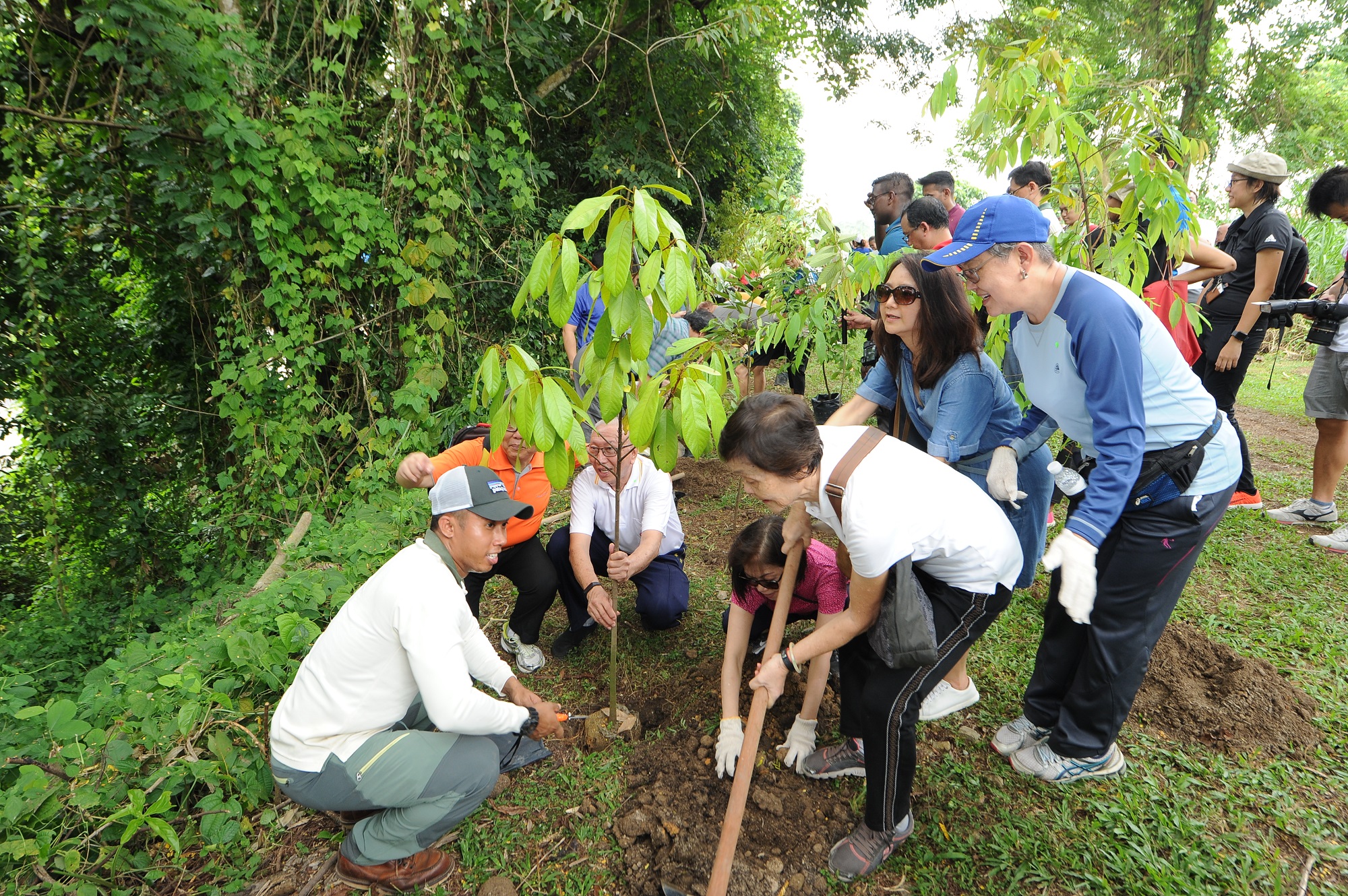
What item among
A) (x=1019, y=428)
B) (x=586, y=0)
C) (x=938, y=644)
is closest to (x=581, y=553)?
(x=938, y=644)

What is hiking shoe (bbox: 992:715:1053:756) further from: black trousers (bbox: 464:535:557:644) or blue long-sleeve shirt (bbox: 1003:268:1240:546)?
black trousers (bbox: 464:535:557:644)

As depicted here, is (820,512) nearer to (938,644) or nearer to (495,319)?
(938,644)

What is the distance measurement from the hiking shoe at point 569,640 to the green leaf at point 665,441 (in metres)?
1.54

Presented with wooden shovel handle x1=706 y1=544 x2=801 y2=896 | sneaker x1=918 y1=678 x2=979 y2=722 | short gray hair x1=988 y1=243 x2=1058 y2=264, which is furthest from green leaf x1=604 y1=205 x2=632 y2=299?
sneaker x1=918 y1=678 x2=979 y2=722

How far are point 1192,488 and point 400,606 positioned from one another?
2137mm

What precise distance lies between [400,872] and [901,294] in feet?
7.53

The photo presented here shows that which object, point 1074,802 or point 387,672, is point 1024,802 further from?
point 387,672

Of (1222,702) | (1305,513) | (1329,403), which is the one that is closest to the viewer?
(1222,702)

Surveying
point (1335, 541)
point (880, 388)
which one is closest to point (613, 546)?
point (880, 388)

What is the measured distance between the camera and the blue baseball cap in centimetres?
174

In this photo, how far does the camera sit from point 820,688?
2344 mm

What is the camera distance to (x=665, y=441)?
1.79 m

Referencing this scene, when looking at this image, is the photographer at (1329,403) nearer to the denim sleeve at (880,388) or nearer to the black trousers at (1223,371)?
the black trousers at (1223,371)

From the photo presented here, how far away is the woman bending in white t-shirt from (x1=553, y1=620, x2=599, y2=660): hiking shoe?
1412 millimetres
